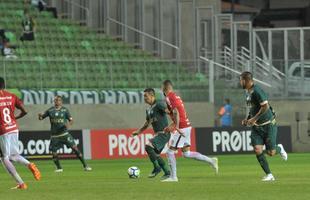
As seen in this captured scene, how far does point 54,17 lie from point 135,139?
1078 cm

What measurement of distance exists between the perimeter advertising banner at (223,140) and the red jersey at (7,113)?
65.7ft

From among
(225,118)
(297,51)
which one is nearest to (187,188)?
(225,118)

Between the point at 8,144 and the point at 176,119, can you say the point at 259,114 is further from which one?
the point at 8,144

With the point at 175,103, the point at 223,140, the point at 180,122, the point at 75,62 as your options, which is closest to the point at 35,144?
the point at 75,62

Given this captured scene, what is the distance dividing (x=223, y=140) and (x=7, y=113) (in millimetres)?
20891

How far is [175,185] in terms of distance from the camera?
2070 centimetres

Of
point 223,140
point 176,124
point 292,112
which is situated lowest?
point 223,140

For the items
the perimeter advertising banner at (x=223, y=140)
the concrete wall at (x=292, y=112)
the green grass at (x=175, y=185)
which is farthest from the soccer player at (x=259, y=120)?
the concrete wall at (x=292, y=112)

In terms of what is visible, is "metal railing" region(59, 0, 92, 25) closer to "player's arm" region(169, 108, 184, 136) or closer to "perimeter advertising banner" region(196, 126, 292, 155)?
"perimeter advertising banner" region(196, 126, 292, 155)

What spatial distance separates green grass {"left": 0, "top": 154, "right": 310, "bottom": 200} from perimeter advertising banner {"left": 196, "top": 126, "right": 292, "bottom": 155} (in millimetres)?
9231

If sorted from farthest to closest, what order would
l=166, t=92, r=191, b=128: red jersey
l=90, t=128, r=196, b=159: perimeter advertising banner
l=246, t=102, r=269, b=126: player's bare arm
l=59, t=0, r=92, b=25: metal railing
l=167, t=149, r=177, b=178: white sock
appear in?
1. l=59, t=0, r=92, b=25: metal railing
2. l=90, t=128, r=196, b=159: perimeter advertising banner
3. l=166, t=92, r=191, b=128: red jersey
4. l=167, t=149, r=177, b=178: white sock
5. l=246, t=102, r=269, b=126: player's bare arm

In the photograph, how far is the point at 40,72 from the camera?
136 ft

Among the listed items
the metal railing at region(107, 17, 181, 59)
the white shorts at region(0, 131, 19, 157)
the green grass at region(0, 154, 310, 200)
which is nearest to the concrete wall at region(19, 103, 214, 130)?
the metal railing at region(107, 17, 181, 59)

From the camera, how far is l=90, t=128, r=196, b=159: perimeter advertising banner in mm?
38406
